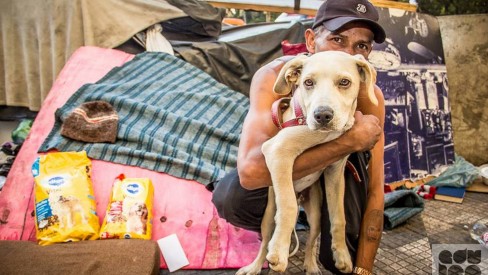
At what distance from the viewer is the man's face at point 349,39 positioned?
6.29 feet

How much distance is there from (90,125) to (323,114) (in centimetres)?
193

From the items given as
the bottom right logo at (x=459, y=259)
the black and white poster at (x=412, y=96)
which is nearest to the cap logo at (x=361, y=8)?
the bottom right logo at (x=459, y=259)

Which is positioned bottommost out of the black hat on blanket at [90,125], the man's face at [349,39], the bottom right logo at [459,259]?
the bottom right logo at [459,259]

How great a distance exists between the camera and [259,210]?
200cm

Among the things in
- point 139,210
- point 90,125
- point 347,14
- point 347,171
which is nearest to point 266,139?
point 347,171

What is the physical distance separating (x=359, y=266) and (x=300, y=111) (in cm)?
84

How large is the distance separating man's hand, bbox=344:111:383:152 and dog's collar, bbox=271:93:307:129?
8.5 inches

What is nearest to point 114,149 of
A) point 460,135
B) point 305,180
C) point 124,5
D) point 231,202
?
point 231,202

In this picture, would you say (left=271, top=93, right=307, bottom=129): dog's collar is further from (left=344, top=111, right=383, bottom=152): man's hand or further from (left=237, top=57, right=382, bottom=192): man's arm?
(left=344, top=111, right=383, bottom=152): man's hand

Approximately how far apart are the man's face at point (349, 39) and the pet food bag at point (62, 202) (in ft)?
5.13

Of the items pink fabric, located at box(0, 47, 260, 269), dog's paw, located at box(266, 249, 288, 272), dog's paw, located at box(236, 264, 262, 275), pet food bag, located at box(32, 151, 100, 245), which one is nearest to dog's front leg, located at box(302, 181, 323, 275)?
dog's paw, located at box(236, 264, 262, 275)

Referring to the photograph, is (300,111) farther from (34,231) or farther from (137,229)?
(34,231)

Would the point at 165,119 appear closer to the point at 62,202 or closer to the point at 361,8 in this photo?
the point at 62,202

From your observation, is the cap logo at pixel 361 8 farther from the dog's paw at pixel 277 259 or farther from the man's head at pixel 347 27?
the dog's paw at pixel 277 259
